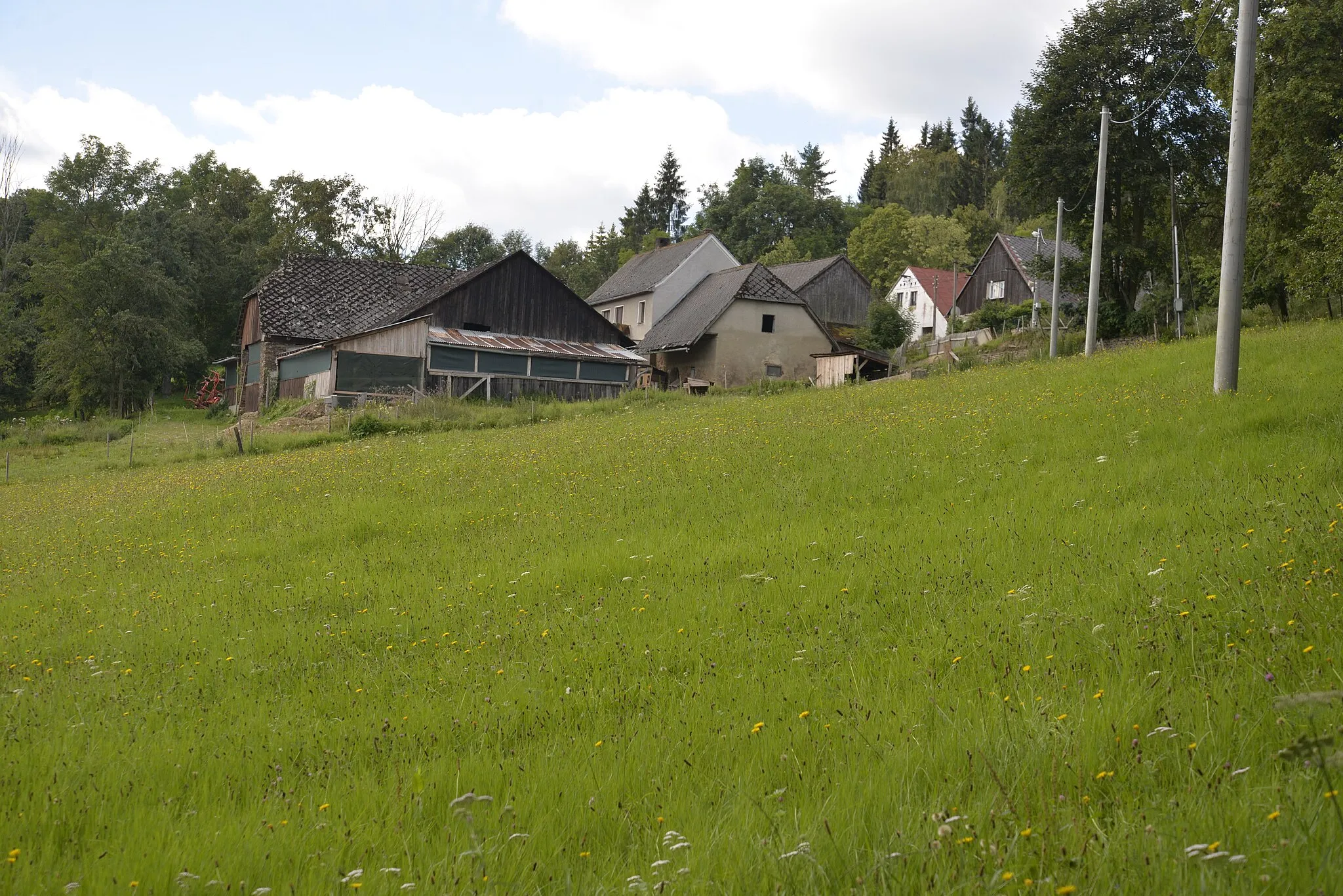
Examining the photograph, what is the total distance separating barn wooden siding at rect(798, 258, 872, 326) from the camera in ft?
200

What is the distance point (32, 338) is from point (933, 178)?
3293 inches

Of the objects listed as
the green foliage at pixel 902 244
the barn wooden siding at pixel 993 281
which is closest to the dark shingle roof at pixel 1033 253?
the barn wooden siding at pixel 993 281

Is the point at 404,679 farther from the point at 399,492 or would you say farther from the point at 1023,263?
the point at 1023,263

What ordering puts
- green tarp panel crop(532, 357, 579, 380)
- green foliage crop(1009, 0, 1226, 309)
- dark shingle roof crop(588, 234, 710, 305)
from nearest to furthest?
green foliage crop(1009, 0, 1226, 309) < green tarp panel crop(532, 357, 579, 380) < dark shingle roof crop(588, 234, 710, 305)

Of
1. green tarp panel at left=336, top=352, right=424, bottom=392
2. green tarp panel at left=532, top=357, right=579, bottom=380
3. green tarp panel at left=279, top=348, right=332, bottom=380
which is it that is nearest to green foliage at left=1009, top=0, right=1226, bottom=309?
green tarp panel at left=532, top=357, right=579, bottom=380

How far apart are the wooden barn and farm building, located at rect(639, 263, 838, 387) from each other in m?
5.31

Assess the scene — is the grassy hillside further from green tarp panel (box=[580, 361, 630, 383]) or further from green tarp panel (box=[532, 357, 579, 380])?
green tarp panel (box=[580, 361, 630, 383])

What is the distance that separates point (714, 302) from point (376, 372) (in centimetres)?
1927

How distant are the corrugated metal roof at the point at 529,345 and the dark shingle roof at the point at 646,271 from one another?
48.1 feet

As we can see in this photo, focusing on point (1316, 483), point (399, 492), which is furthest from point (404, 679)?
point (399, 492)

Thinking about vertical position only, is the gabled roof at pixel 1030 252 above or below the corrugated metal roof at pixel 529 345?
above

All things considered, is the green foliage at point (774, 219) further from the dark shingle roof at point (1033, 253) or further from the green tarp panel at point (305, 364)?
the green tarp panel at point (305, 364)

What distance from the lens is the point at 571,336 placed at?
43.0m

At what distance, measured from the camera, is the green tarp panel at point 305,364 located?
37.2 m
